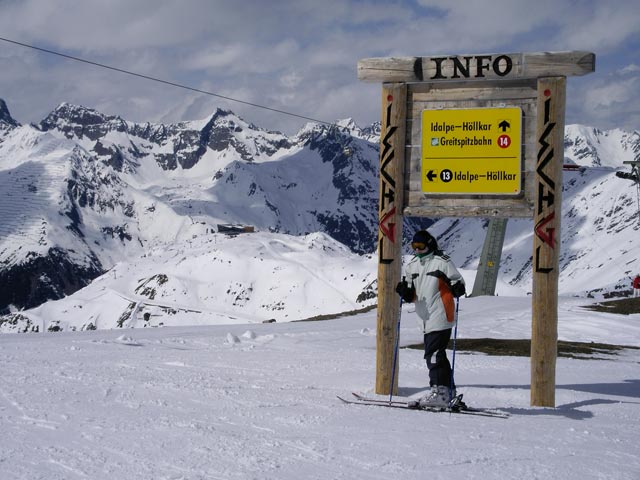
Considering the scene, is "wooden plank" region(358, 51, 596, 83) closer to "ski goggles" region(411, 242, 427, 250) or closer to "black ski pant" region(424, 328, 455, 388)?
"ski goggles" region(411, 242, 427, 250)

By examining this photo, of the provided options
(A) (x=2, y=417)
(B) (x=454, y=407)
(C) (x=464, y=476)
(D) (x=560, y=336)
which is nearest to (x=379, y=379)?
(B) (x=454, y=407)

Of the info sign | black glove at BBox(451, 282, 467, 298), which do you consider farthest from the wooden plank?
black glove at BBox(451, 282, 467, 298)

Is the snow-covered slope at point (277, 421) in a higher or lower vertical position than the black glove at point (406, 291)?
lower

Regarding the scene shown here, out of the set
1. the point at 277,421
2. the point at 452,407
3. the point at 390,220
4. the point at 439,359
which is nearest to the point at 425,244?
the point at 390,220

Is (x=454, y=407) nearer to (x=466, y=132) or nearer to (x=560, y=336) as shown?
(x=466, y=132)

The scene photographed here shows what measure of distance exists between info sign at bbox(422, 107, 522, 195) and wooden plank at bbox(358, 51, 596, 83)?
0.46 metres

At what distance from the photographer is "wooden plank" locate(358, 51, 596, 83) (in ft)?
30.8

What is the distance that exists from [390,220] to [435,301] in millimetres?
1575

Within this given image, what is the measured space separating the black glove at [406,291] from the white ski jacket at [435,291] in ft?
0.29

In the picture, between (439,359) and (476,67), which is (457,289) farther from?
(476,67)

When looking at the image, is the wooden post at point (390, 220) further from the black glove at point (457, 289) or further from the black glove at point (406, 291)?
the black glove at point (457, 289)

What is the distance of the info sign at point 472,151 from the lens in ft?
31.9

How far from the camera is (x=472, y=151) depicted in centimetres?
985

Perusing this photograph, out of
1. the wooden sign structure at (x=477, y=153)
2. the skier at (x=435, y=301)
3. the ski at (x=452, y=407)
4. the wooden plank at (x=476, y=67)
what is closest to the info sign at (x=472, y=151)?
the wooden sign structure at (x=477, y=153)
